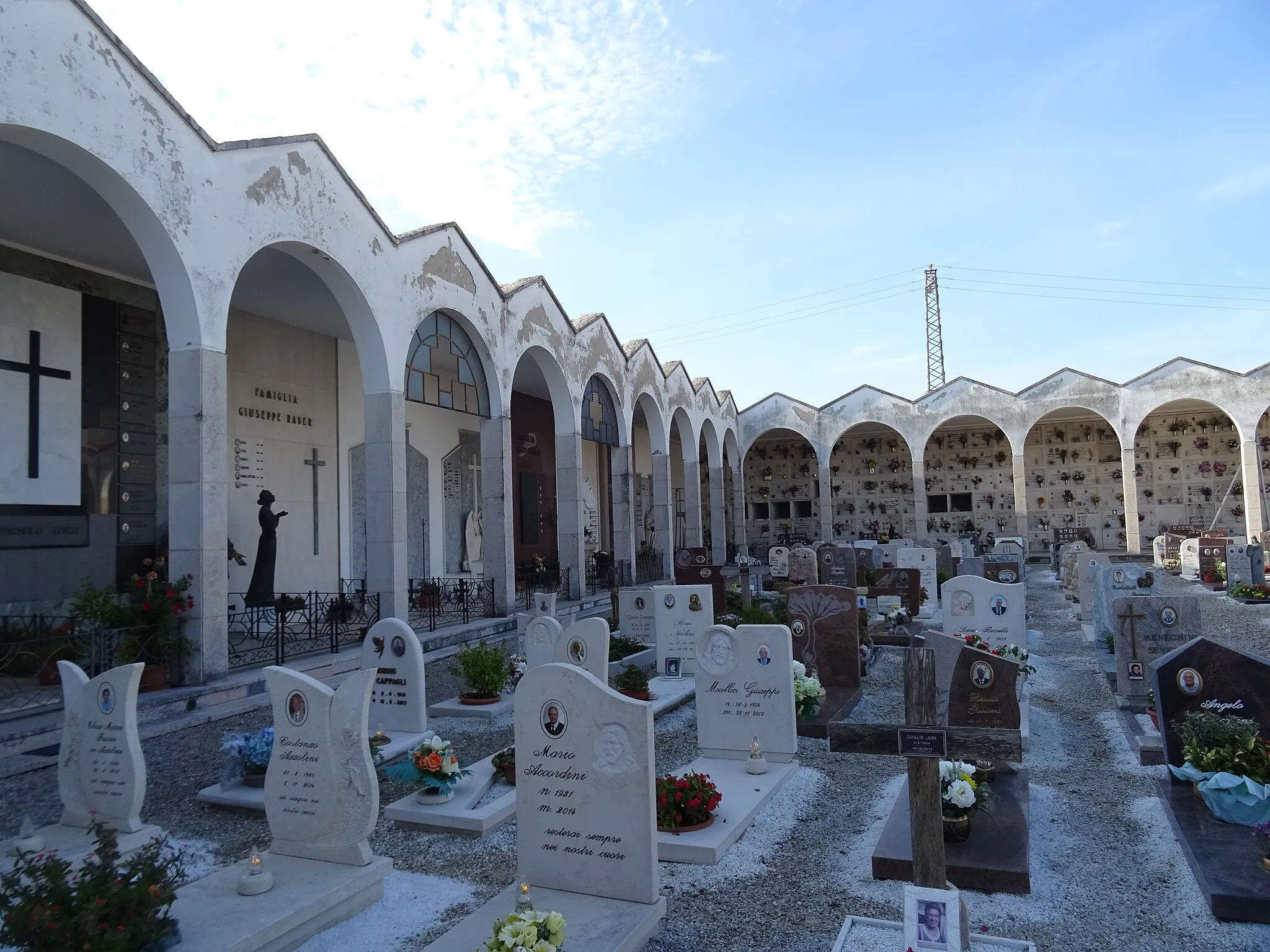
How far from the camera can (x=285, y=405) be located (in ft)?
47.1

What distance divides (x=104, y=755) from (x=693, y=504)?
779 inches

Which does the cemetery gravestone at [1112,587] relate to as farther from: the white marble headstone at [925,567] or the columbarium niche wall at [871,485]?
the columbarium niche wall at [871,485]

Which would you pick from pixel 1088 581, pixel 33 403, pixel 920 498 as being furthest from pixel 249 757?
pixel 920 498

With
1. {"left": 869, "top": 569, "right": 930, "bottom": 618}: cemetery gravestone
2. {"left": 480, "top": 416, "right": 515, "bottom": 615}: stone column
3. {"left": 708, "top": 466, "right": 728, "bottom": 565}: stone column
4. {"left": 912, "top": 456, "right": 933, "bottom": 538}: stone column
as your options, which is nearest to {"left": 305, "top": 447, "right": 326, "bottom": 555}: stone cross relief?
{"left": 480, "top": 416, "right": 515, "bottom": 615}: stone column

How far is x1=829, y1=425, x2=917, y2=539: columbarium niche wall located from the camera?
102 ft

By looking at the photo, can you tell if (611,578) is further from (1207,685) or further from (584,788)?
(584,788)

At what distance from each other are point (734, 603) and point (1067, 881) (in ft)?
33.4

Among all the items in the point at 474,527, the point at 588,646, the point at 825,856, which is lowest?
the point at 825,856

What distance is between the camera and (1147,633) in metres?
7.93

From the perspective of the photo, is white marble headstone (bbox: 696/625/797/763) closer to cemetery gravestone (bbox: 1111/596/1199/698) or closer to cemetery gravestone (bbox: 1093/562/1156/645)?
cemetery gravestone (bbox: 1111/596/1199/698)

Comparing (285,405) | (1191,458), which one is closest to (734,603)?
(285,405)

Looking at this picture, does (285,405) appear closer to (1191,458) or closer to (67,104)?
(67,104)

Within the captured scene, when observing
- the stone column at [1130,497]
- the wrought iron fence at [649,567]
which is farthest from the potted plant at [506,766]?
the stone column at [1130,497]

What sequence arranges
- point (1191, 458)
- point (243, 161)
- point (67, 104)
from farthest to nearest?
1. point (1191, 458)
2. point (243, 161)
3. point (67, 104)
